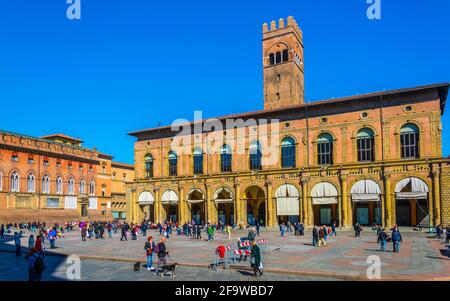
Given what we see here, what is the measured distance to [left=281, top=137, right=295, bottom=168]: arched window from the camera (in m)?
45.0

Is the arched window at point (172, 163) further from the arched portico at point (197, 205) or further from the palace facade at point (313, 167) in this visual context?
the arched portico at point (197, 205)

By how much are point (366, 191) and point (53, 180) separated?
45920 mm

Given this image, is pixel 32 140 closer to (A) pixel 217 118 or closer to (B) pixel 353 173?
(A) pixel 217 118

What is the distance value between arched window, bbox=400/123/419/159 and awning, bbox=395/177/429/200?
248 centimetres

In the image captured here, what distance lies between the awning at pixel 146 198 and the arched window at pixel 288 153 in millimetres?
20074

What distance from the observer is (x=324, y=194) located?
4203cm

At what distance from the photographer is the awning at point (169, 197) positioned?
53125 mm

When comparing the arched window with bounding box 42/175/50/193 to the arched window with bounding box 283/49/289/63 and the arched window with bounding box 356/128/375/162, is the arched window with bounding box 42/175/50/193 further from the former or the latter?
the arched window with bounding box 356/128/375/162

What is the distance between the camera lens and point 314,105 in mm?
43406

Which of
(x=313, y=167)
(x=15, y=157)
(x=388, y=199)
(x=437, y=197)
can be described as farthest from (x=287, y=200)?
(x=15, y=157)

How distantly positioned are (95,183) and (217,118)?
32.3 metres

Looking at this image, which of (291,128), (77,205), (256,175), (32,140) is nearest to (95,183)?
(77,205)

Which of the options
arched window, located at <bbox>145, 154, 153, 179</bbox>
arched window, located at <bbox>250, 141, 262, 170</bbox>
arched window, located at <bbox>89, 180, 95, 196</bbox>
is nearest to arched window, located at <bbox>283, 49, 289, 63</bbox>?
arched window, located at <bbox>250, 141, 262, 170</bbox>

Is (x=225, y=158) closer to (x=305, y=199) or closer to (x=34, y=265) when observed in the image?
(x=305, y=199)
